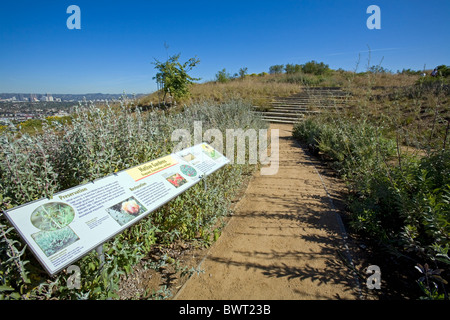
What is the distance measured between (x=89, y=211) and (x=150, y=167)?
83 centimetres

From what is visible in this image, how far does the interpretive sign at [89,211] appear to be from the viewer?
1364 mm

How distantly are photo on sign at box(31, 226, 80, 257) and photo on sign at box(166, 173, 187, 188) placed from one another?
1.07 m

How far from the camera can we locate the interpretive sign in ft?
4.48

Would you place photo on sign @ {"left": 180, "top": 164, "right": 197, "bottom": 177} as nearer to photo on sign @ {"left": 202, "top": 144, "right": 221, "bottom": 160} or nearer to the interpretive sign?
the interpretive sign

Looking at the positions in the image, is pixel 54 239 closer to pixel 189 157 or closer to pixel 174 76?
pixel 189 157

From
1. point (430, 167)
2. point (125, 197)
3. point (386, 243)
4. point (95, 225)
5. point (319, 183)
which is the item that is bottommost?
point (386, 243)

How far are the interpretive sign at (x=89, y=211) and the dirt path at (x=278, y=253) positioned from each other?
3.07 feet

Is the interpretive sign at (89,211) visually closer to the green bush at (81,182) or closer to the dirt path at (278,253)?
the green bush at (81,182)

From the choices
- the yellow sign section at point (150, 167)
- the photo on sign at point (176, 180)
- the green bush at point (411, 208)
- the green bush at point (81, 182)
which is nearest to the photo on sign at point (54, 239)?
the green bush at point (81, 182)

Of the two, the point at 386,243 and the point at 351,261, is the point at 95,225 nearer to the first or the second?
the point at 351,261

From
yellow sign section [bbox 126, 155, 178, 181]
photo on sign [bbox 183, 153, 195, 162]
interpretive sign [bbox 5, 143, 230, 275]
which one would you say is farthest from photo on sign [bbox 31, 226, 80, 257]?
photo on sign [bbox 183, 153, 195, 162]

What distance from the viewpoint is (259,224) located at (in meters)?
3.06
